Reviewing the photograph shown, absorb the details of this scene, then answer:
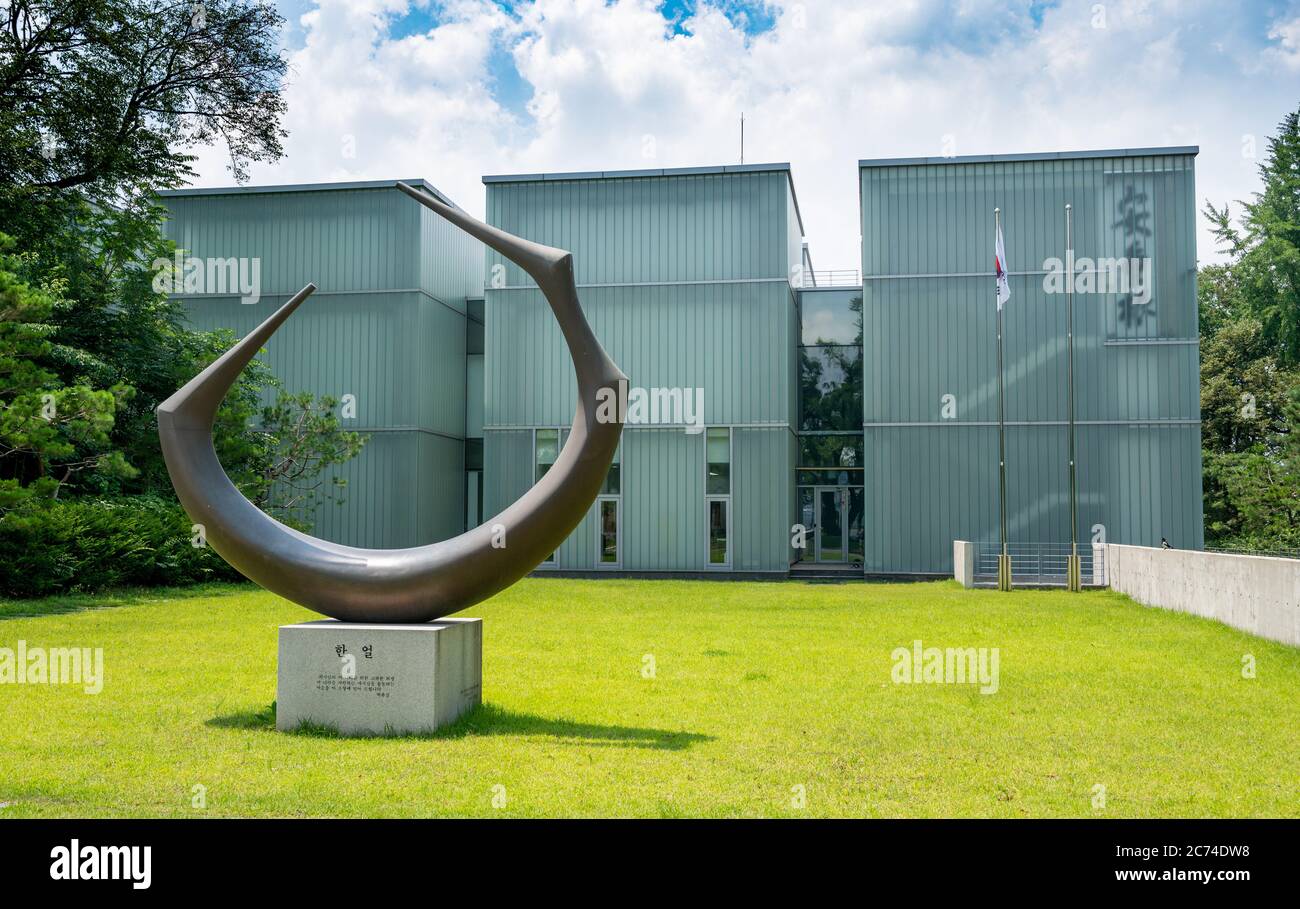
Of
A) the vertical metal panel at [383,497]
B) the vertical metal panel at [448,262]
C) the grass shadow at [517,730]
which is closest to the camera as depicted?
the grass shadow at [517,730]

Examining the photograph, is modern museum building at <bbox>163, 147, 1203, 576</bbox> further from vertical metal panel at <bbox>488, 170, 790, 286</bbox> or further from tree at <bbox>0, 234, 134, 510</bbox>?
tree at <bbox>0, 234, 134, 510</bbox>

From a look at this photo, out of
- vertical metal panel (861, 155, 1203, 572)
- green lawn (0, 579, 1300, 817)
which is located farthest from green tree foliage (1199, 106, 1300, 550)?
green lawn (0, 579, 1300, 817)

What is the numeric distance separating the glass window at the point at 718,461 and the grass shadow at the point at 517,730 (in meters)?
23.0

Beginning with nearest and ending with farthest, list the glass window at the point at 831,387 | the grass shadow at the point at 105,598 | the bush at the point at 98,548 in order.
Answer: the grass shadow at the point at 105,598
the bush at the point at 98,548
the glass window at the point at 831,387

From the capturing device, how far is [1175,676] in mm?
12844

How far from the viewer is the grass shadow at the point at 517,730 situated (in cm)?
918

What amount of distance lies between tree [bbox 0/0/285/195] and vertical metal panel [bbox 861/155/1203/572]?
17863 mm

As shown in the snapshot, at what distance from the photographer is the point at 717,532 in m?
32.9

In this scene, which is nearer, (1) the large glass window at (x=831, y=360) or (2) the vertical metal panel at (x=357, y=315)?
(2) the vertical metal panel at (x=357, y=315)

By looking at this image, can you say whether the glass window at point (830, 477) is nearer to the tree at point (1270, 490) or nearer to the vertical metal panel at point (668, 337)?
the vertical metal panel at point (668, 337)

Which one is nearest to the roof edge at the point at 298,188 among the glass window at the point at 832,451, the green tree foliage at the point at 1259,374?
the glass window at the point at 832,451

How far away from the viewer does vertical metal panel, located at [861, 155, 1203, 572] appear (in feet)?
102

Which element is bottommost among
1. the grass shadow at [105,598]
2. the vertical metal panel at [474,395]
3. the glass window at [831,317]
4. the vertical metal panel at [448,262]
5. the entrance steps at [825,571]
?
the entrance steps at [825,571]

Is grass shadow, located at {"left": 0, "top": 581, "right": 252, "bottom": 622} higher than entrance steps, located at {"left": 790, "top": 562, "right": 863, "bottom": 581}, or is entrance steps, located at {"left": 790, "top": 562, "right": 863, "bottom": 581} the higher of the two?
grass shadow, located at {"left": 0, "top": 581, "right": 252, "bottom": 622}
